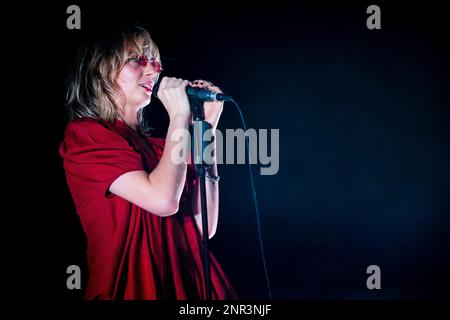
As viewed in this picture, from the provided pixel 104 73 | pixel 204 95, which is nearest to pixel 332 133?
pixel 204 95

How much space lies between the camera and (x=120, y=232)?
53.1 inches

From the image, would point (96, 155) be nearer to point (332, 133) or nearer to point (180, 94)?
point (180, 94)

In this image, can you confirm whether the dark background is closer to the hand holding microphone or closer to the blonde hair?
the blonde hair

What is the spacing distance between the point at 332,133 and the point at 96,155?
3.69 ft

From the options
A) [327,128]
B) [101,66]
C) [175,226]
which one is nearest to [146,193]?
[175,226]

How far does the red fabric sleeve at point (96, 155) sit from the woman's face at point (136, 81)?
7.4 inches

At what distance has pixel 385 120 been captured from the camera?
200 cm

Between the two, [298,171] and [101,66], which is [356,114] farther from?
[101,66]

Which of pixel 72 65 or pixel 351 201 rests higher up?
pixel 72 65

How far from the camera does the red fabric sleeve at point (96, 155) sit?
1.28 m

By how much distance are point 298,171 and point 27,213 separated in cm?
116

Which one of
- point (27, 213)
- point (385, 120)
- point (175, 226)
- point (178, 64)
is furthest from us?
point (385, 120)

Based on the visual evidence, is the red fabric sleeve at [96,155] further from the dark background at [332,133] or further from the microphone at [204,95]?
the dark background at [332,133]

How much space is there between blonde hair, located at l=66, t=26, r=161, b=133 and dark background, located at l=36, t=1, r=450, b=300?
32cm
